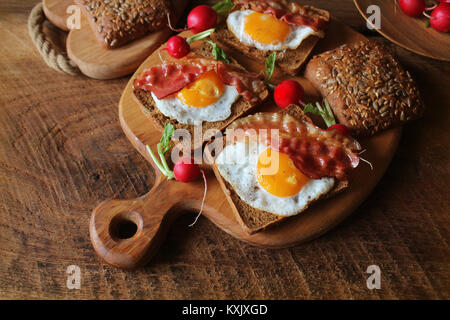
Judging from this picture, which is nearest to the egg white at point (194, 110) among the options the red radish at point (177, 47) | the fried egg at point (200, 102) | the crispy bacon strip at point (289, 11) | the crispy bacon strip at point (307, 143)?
the fried egg at point (200, 102)

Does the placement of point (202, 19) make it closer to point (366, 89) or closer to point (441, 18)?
point (366, 89)

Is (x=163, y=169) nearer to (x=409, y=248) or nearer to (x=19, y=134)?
(x=19, y=134)

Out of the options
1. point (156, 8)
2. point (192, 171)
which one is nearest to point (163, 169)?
point (192, 171)

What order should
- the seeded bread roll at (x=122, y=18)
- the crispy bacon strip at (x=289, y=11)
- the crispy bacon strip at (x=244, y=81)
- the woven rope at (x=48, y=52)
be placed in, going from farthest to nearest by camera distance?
the woven rope at (x=48, y=52) → the seeded bread roll at (x=122, y=18) → the crispy bacon strip at (x=289, y=11) → the crispy bacon strip at (x=244, y=81)

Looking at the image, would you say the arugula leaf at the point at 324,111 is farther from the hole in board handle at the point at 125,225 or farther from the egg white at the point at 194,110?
the hole in board handle at the point at 125,225

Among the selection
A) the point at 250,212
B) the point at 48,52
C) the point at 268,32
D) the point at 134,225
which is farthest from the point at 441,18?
the point at 48,52

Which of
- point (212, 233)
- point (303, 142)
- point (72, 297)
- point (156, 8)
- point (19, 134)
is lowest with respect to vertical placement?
point (72, 297)
